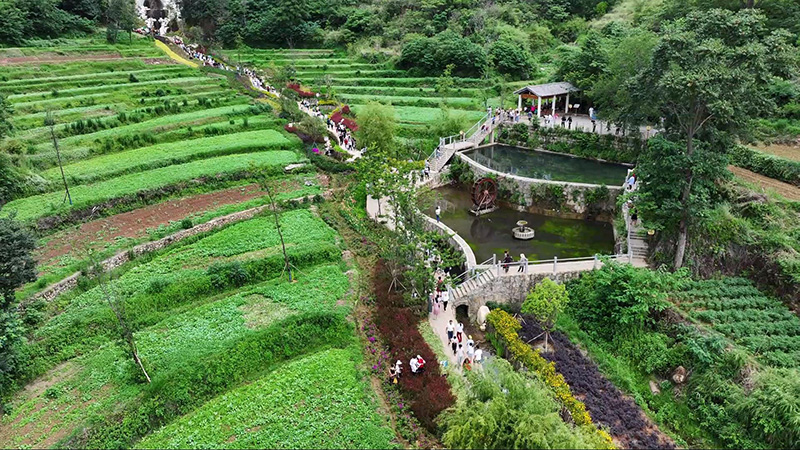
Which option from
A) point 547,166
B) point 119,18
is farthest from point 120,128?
point 547,166

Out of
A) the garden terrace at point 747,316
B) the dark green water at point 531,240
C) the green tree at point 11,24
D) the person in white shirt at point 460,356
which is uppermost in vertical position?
the green tree at point 11,24

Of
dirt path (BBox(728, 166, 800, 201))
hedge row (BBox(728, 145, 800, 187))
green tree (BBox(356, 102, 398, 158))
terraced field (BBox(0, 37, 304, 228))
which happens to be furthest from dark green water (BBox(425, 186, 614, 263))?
terraced field (BBox(0, 37, 304, 228))

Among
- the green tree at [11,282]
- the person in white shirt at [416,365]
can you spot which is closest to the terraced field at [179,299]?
the green tree at [11,282]

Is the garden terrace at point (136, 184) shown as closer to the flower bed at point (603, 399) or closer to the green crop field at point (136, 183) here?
the green crop field at point (136, 183)

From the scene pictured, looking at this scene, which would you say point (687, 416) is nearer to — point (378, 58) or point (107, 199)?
point (107, 199)

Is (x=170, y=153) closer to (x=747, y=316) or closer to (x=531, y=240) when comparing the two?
(x=531, y=240)

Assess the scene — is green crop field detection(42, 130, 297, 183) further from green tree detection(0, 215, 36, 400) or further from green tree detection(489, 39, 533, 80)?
green tree detection(489, 39, 533, 80)
